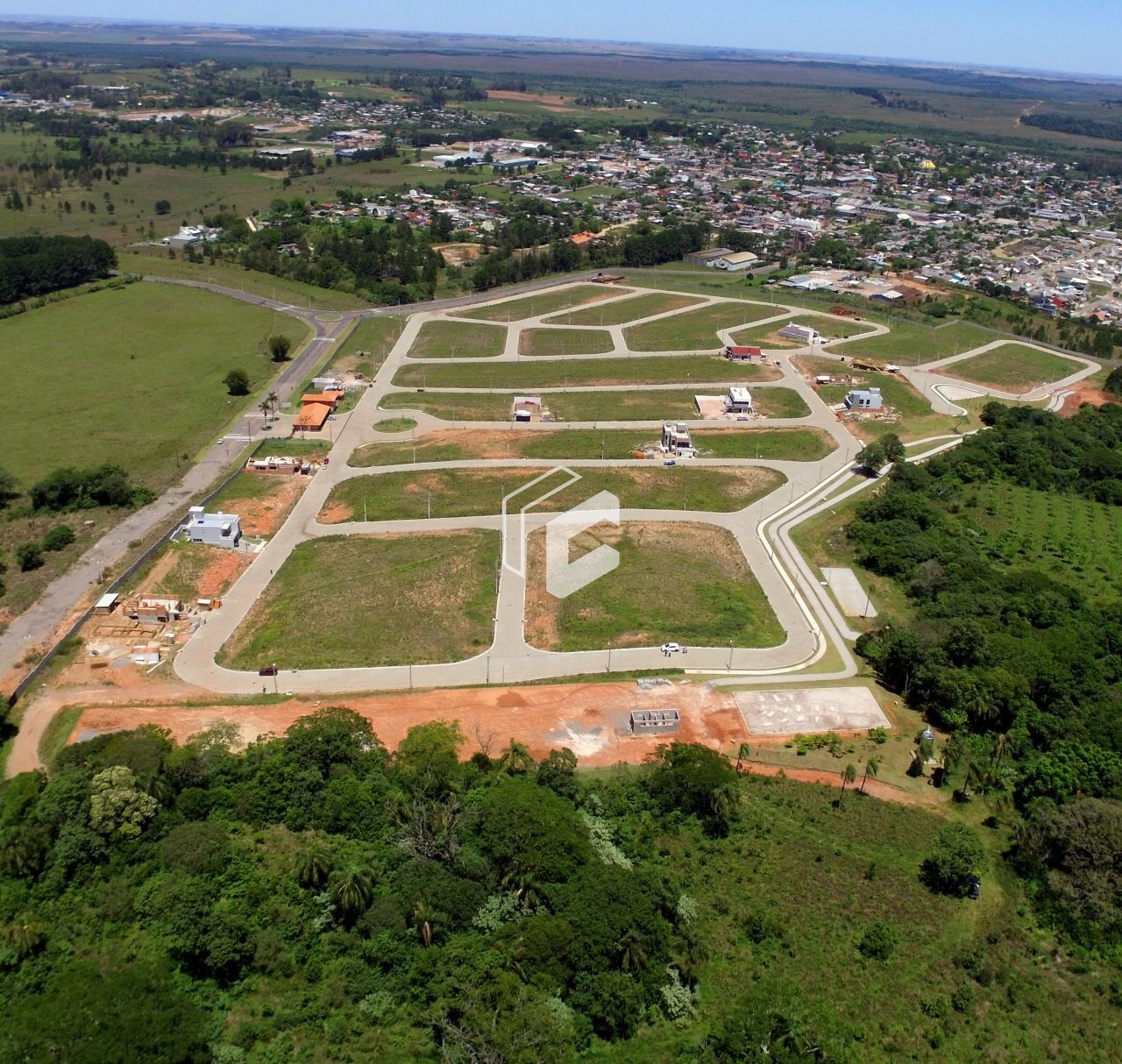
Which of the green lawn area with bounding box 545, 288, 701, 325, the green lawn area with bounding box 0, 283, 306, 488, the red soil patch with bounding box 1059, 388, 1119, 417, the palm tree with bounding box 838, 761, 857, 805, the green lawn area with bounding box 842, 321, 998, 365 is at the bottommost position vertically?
the green lawn area with bounding box 0, 283, 306, 488

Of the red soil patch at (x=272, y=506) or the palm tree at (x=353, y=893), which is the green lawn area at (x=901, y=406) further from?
the palm tree at (x=353, y=893)

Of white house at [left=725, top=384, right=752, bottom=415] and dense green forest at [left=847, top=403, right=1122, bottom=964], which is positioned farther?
white house at [left=725, top=384, right=752, bottom=415]

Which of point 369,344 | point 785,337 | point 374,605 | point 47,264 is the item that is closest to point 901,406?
Answer: point 785,337

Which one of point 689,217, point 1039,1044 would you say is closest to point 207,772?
point 1039,1044

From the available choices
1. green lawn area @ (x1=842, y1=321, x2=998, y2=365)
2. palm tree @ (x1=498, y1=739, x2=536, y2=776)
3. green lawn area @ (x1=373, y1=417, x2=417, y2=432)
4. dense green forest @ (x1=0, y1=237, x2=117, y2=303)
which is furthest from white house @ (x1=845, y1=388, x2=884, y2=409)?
dense green forest @ (x1=0, y1=237, x2=117, y2=303)

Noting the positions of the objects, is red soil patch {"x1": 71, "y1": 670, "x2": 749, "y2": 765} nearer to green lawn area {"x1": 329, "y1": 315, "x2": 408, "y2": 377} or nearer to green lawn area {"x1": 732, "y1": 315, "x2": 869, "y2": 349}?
green lawn area {"x1": 329, "y1": 315, "x2": 408, "y2": 377}

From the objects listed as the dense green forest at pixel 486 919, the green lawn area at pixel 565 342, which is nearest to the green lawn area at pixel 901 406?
the green lawn area at pixel 565 342
